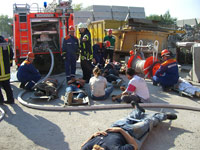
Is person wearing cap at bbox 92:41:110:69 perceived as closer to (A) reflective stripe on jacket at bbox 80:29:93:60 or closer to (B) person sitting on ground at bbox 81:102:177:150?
(A) reflective stripe on jacket at bbox 80:29:93:60

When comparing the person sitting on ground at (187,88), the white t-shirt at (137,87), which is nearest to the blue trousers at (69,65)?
the white t-shirt at (137,87)

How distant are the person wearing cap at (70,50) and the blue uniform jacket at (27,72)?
1.31 meters

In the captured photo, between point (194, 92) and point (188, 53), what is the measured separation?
684cm

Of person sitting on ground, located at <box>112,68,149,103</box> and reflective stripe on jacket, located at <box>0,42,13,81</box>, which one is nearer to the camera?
person sitting on ground, located at <box>112,68,149,103</box>

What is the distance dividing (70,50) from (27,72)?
1752 millimetres

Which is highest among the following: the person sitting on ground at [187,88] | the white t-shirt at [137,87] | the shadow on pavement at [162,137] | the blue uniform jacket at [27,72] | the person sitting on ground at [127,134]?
the blue uniform jacket at [27,72]

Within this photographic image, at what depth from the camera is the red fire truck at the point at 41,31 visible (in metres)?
9.17

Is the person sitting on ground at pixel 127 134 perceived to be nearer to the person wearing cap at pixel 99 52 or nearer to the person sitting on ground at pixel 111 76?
the person sitting on ground at pixel 111 76

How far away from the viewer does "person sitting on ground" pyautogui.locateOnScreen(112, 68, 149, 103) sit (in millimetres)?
5398

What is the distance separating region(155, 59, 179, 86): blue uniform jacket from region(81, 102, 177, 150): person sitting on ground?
8.74ft

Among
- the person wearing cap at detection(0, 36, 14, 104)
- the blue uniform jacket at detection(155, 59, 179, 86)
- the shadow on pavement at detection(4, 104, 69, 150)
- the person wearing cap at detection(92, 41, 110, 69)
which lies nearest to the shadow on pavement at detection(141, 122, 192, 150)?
the shadow on pavement at detection(4, 104, 69, 150)

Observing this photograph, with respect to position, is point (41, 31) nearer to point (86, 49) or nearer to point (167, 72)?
point (86, 49)

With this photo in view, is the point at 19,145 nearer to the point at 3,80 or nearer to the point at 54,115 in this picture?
the point at 54,115

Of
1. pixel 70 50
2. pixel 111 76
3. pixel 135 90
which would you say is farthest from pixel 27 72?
pixel 135 90
